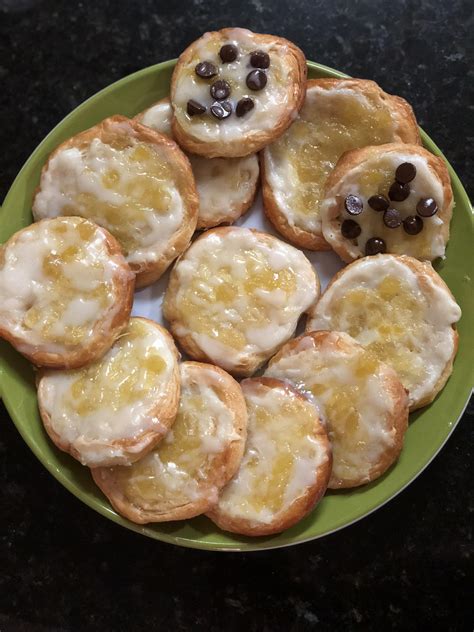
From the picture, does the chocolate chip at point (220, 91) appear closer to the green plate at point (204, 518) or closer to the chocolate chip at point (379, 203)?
the green plate at point (204, 518)

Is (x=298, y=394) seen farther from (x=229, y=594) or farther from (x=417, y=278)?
(x=229, y=594)

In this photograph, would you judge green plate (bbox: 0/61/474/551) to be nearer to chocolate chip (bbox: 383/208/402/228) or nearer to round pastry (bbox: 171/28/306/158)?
round pastry (bbox: 171/28/306/158)

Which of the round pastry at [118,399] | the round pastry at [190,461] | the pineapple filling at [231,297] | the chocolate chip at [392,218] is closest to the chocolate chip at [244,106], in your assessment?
the pineapple filling at [231,297]

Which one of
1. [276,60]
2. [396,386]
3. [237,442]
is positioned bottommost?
[237,442]

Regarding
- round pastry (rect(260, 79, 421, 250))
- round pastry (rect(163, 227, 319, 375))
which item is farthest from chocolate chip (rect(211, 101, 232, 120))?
round pastry (rect(163, 227, 319, 375))

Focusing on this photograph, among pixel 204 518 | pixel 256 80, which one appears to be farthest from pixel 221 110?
pixel 204 518

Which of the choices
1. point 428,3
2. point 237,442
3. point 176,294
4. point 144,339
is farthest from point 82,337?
point 428,3
